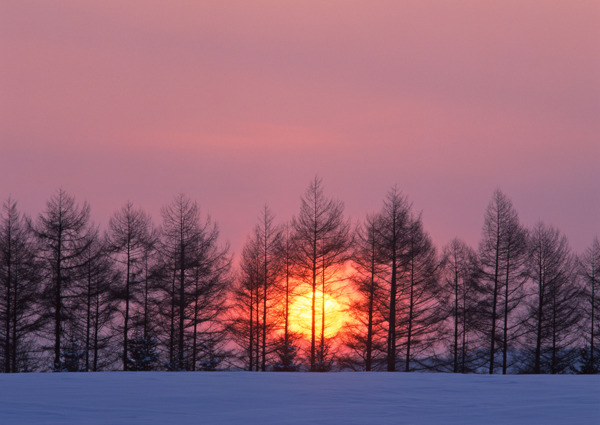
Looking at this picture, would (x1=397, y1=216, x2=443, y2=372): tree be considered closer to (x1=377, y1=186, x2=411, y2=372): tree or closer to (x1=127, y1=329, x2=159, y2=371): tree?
(x1=377, y1=186, x2=411, y2=372): tree

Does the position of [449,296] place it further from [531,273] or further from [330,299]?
[330,299]

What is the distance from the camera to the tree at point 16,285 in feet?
86.7

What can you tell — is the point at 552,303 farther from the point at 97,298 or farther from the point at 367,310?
the point at 97,298

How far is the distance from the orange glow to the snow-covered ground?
18691 millimetres

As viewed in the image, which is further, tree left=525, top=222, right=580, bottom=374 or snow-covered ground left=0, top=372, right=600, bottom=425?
tree left=525, top=222, right=580, bottom=374

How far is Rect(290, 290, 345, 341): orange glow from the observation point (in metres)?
28.3

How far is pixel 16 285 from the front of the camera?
26547 millimetres

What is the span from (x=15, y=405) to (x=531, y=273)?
90.6 ft

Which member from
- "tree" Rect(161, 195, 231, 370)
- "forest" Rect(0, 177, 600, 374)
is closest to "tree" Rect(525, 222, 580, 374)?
"forest" Rect(0, 177, 600, 374)

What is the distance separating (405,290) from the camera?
29016 millimetres

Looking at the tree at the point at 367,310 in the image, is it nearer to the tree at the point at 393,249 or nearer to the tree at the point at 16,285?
the tree at the point at 393,249

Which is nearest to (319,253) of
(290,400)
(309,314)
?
(309,314)

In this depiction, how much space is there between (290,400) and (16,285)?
23.2m

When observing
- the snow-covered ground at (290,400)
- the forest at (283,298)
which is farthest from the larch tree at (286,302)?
the snow-covered ground at (290,400)
